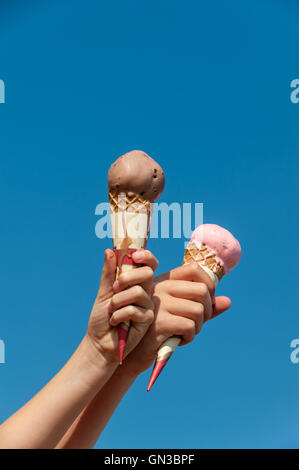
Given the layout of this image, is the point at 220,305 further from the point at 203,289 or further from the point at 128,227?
the point at 128,227

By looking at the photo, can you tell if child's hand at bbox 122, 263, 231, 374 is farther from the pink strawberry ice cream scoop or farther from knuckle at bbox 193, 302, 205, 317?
the pink strawberry ice cream scoop

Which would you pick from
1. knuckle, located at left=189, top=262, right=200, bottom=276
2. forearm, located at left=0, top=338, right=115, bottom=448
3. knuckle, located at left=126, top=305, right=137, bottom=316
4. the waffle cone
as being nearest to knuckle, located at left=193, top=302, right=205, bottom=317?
knuckle, located at left=189, top=262, right=200, bottom=276

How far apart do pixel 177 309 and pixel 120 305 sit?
37 cm

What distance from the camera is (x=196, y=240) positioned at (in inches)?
111

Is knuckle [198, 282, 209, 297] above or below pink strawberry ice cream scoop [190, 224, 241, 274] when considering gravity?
below

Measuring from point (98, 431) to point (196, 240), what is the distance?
1207 millimetres

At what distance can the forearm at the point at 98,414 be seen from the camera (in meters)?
2.70

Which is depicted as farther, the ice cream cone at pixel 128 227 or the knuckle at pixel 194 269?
the knuckle at pixel 194 269

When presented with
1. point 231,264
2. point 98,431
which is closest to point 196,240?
point 231,264

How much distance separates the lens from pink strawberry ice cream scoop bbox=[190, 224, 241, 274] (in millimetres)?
2764

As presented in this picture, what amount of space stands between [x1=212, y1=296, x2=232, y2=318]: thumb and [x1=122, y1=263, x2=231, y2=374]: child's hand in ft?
0.35

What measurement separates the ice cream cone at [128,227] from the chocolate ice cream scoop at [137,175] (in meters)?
0.04

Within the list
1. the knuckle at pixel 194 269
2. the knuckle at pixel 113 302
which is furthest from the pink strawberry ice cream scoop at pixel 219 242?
the knuckle at pixel 113 302

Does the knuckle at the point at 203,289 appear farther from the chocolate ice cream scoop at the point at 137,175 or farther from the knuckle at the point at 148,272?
the chocolate ice cream scoop at the point at 137,175
